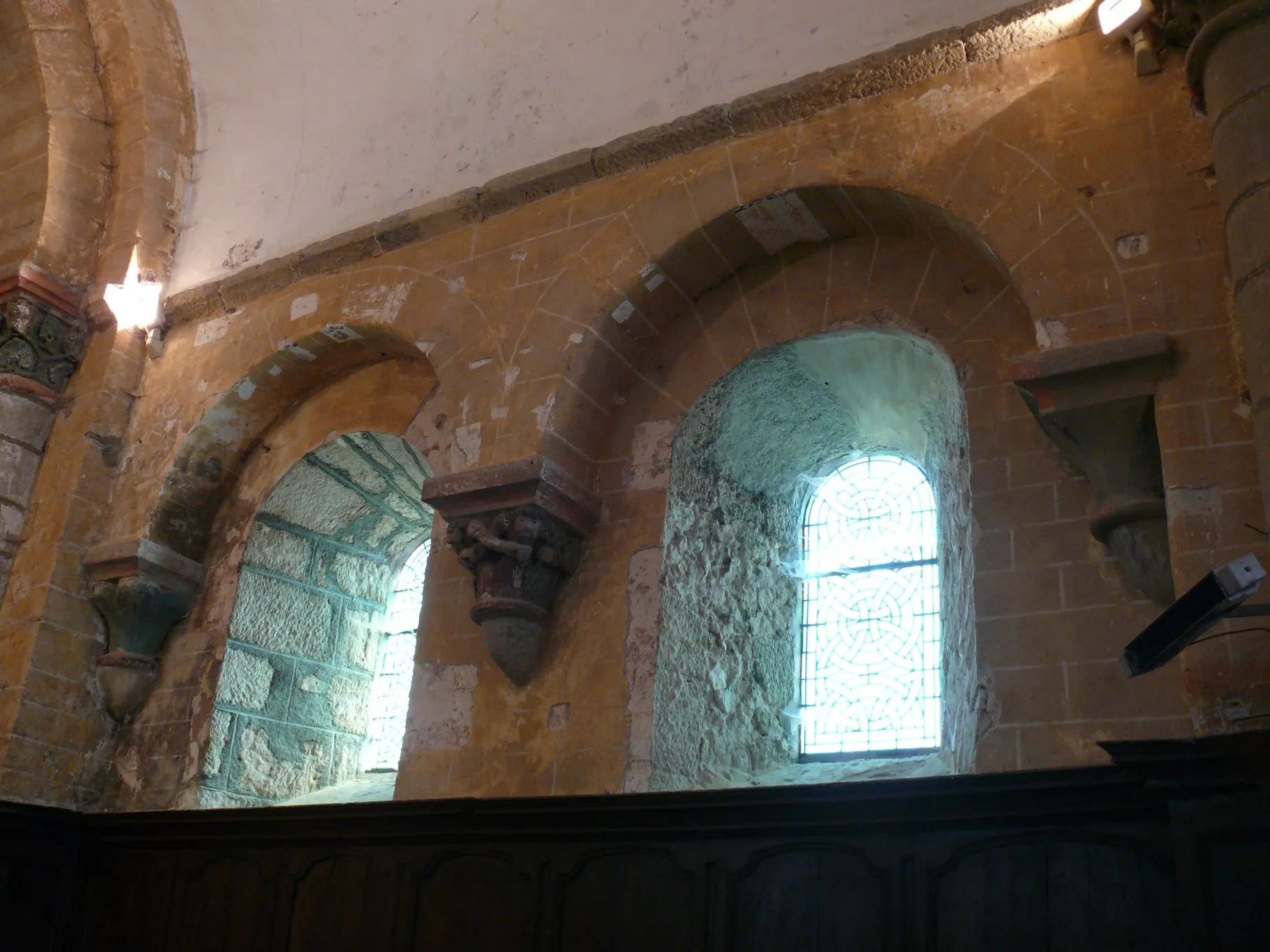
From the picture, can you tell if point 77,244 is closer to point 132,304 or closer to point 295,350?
point 132,304

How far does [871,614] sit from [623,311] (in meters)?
1.85

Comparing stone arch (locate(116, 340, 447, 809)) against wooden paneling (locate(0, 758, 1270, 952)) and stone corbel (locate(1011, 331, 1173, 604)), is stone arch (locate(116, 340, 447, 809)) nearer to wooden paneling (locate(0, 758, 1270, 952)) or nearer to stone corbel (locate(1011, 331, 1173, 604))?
wooden paneling (locate(0, 758, 1270, 952))

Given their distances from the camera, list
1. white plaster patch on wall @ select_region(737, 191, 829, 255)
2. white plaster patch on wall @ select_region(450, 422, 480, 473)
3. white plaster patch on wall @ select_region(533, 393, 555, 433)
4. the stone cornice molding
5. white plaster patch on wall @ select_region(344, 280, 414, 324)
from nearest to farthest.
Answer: the stone cornice molding, white plaster patch on wall @ select_region(737, 191, 829, 255), white plaster patch on wall @ select_region(533, 393, 555, 433), white plaster patch on wall @ select_region(450, 422, 480, 473), white plaster patch on wall @ select_region(344, 280, 414, 324)

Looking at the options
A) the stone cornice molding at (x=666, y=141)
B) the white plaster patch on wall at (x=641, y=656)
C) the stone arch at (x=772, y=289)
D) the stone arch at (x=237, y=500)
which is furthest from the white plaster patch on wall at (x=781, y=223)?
the stone arch at (x=237, y=500)

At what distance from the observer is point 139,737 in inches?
283

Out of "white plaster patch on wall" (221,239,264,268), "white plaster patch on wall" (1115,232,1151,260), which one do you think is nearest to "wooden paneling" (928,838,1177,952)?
"white plaster patch on wall" (1115,232,1151,260)

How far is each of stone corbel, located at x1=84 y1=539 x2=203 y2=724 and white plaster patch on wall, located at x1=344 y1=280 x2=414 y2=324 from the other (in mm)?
1748

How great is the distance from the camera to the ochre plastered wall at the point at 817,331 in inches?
182

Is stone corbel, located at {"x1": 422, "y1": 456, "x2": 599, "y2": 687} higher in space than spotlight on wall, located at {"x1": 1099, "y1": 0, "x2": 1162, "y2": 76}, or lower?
lower

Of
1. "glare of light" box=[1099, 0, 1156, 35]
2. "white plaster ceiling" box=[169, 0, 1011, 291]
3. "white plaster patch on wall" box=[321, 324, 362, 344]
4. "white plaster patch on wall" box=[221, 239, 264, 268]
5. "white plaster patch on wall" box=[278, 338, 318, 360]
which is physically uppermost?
"white plaster ceiling" box=[169, 0, 1011, 291]

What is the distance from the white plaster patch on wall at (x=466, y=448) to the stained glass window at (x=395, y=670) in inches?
54.0

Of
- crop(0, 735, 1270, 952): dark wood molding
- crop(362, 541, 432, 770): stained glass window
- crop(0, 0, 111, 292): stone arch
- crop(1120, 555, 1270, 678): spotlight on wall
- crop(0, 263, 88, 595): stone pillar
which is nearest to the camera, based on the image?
crop(1120, 555, 1270, 678): spotlight on wall

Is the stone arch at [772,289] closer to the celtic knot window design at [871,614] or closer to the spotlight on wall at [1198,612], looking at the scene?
the celtic knot window design at [871,614]

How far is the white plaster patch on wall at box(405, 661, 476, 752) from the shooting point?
19.3ft
